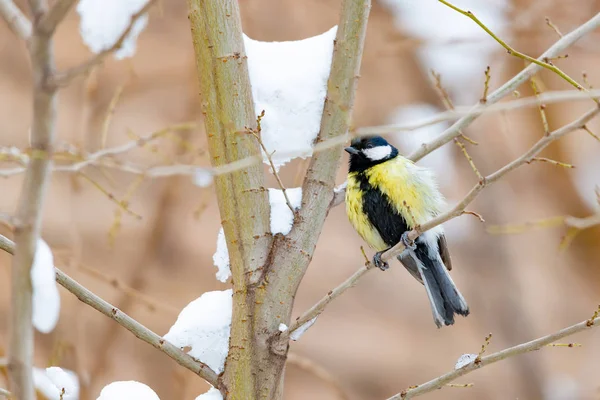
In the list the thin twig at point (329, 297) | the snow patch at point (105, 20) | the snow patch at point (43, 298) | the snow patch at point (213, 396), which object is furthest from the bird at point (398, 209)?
the snow patch at point (43, 298)

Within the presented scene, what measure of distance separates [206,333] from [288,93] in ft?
2.06

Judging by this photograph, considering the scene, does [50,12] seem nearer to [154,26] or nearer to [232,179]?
[232,179]

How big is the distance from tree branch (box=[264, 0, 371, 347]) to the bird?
694 mm

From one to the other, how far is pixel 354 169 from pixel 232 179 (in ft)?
3.19

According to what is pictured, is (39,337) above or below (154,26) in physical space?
below

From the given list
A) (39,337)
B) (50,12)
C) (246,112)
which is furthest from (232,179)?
(39,337)

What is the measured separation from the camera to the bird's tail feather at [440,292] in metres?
2.28

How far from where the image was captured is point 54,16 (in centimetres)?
91

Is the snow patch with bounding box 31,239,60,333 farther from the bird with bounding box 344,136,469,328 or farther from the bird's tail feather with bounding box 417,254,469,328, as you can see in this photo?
the bird with bounding box 344,136,469,328

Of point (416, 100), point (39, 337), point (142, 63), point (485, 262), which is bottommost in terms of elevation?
point (39, 337)

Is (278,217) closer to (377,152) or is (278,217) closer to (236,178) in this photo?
(236,178)

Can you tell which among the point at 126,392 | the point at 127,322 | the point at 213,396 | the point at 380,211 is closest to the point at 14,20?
the point at 127,322

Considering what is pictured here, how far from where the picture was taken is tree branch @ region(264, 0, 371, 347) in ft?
5.63

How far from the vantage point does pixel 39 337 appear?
14.2 ft
